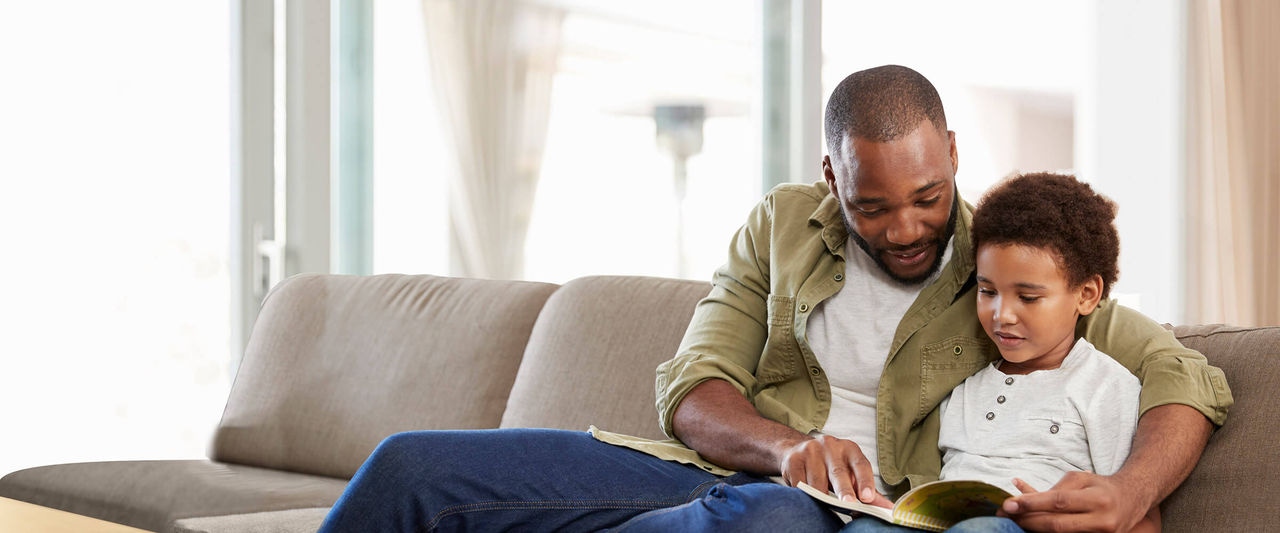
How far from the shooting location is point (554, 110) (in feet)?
12.2

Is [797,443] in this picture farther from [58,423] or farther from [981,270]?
[58,423]

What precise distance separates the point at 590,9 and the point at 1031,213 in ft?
7.82

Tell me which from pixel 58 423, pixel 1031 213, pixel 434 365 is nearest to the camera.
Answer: pixel 1031 213

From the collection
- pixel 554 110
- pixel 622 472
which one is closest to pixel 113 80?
pixel 554 110

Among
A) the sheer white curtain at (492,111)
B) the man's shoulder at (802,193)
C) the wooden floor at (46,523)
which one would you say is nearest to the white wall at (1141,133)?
the sheer white curtain at (492,111)

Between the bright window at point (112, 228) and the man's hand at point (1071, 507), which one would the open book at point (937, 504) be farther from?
the bright window at point (112, 228)

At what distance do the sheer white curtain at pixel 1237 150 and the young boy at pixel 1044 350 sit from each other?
230 centimetres

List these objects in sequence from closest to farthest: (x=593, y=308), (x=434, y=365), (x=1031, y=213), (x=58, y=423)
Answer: (x=1031, y=213) < (x=593, y=308) < (x=434, y=365) < (x=58, y=423)

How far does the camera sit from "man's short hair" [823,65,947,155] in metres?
1.58

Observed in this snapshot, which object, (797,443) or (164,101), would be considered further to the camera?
(164,101)

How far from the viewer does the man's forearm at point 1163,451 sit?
136 centimetres

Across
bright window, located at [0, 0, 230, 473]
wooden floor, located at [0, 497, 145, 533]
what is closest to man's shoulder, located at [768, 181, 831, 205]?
wooden floor, located at [0, 497, 145, 533]

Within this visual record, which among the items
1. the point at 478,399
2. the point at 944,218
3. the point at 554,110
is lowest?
the point at 478,399

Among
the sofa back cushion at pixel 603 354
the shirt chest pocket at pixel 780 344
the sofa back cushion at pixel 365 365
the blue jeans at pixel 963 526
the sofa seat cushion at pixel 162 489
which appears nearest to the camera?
the blue jeans at pixel 963 526
